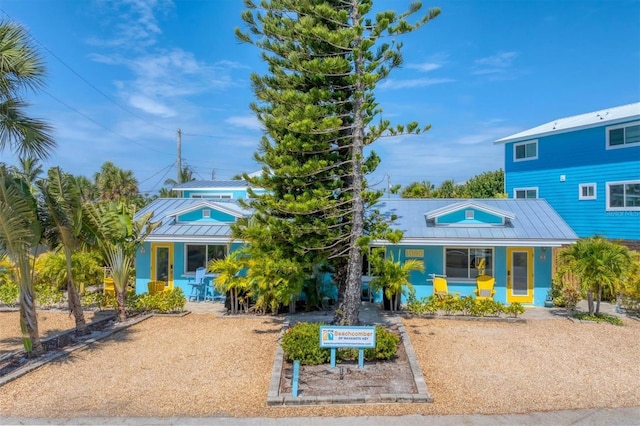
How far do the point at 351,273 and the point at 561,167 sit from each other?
16402mm

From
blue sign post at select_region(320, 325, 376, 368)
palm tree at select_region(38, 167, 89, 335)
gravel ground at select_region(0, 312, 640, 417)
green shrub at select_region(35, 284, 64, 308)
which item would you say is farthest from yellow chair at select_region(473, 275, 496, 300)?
green shrub at select_region(35, 284, 64, 308)

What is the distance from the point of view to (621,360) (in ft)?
28.8

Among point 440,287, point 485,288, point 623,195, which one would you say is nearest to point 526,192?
point 623,195

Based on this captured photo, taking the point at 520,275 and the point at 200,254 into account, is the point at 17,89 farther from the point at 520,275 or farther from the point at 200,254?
the point at 520,275

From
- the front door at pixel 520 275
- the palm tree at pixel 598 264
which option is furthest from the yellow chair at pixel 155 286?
the palm tree at pixel 598 264

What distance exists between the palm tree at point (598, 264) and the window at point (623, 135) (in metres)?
8.97

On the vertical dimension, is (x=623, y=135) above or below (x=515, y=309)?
above

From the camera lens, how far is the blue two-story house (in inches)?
731

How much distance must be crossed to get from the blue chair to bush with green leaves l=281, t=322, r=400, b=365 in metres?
6.85


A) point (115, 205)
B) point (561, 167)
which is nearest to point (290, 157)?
point (115, 205)

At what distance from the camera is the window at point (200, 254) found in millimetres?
15414

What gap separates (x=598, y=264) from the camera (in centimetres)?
1164

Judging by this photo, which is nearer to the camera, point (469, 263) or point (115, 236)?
point (115, 236)

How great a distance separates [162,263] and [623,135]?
19.4 metres
